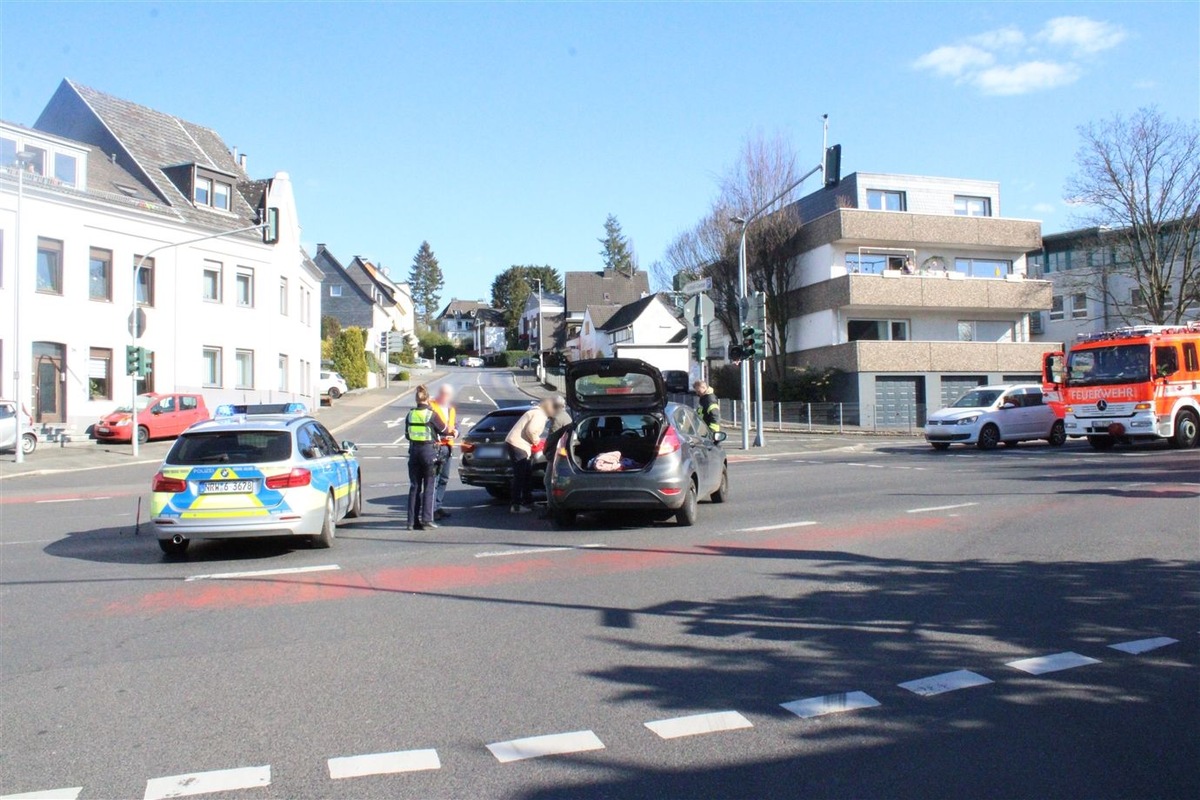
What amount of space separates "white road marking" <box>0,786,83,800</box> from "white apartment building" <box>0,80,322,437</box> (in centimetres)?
2516

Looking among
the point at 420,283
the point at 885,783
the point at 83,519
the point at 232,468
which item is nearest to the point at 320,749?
the point at 885,783

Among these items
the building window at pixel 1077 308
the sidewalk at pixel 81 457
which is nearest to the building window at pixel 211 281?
the sidewalk at pixel 81 457

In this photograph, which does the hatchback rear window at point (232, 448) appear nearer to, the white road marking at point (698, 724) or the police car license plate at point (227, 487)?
the police car license plate at point (227, 487)

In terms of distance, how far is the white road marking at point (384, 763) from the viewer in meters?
4.60

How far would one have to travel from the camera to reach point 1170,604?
25.6ft

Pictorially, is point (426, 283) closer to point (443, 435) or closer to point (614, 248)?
point (614, 248)

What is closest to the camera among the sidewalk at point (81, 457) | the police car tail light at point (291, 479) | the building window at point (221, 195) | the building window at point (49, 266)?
the police car tail light at point (291, 479)

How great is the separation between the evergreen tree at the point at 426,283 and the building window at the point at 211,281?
116 meters

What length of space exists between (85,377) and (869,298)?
29677 millimetres

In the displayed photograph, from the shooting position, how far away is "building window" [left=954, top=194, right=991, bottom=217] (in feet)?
160

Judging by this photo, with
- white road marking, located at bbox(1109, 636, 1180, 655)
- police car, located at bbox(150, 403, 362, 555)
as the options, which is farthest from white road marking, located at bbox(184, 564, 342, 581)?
white road marking, located at bbox(1109, 636, 1180, 655)

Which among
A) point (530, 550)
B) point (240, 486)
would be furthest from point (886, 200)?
point (240, 486)

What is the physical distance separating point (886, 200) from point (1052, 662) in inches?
1717

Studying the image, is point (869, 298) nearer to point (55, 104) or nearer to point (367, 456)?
point (367, 456)
